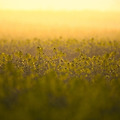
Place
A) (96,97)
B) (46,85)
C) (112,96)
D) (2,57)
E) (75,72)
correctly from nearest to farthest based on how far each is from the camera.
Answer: (96,97)
(46,85)
(112,96)
(75,72)
(2,57)

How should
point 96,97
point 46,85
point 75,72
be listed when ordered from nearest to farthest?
point 96,97
point 46,85
point 75,72

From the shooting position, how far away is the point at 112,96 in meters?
6.94

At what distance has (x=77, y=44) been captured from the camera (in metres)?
19.4

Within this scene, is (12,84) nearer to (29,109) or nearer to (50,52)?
(29,109)

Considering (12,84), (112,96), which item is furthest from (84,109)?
(12,84)

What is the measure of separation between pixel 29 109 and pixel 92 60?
7.67m

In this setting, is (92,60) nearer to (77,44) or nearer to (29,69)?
(29,69)

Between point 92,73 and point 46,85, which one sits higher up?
point 46,85

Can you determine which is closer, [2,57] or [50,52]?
[2,57]

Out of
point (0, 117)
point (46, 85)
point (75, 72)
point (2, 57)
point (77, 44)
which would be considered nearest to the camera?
point (0, 117)

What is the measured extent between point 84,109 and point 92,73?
19.8 feet

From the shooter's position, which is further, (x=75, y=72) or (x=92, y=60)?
(x=92, y=60)

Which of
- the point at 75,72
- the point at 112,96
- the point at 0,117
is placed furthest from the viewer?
the point at 75,72

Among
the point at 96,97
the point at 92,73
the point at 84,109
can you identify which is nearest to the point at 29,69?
the point at 92,73
